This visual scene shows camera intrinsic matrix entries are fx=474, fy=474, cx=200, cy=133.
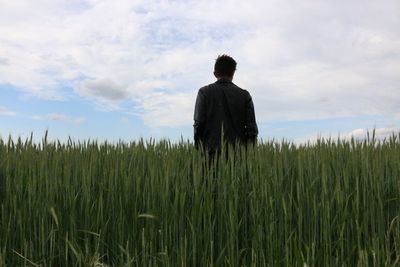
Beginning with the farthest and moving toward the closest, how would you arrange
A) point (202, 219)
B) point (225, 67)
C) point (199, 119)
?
point (225, 67)
point (199, 119)
point (202, 219)

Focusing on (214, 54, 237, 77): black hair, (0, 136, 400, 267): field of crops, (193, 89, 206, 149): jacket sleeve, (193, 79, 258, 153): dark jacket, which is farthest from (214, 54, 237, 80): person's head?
(0, 136, 400, 267): field of crops

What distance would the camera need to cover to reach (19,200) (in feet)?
11.4

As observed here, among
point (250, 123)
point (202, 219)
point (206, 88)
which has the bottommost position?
point (202, 219)

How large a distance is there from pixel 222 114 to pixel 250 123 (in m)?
0.31

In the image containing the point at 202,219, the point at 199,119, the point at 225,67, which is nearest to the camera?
the point at 202,219

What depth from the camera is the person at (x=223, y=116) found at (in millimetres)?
4844

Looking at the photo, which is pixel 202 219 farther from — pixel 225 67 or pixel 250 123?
pixel 225 67

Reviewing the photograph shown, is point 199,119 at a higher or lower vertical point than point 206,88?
lower

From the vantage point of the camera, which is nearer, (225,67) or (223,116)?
(223,116)

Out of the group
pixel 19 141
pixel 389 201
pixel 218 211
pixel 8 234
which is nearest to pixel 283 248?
pixel 218 211

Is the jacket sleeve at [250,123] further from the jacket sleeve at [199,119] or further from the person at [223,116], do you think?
the jacket sleeve at [199,119]

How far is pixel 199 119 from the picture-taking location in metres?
4.83

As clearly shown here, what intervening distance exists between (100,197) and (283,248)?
1263 mm

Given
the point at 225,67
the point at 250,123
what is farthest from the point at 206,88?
the point at 250,123
